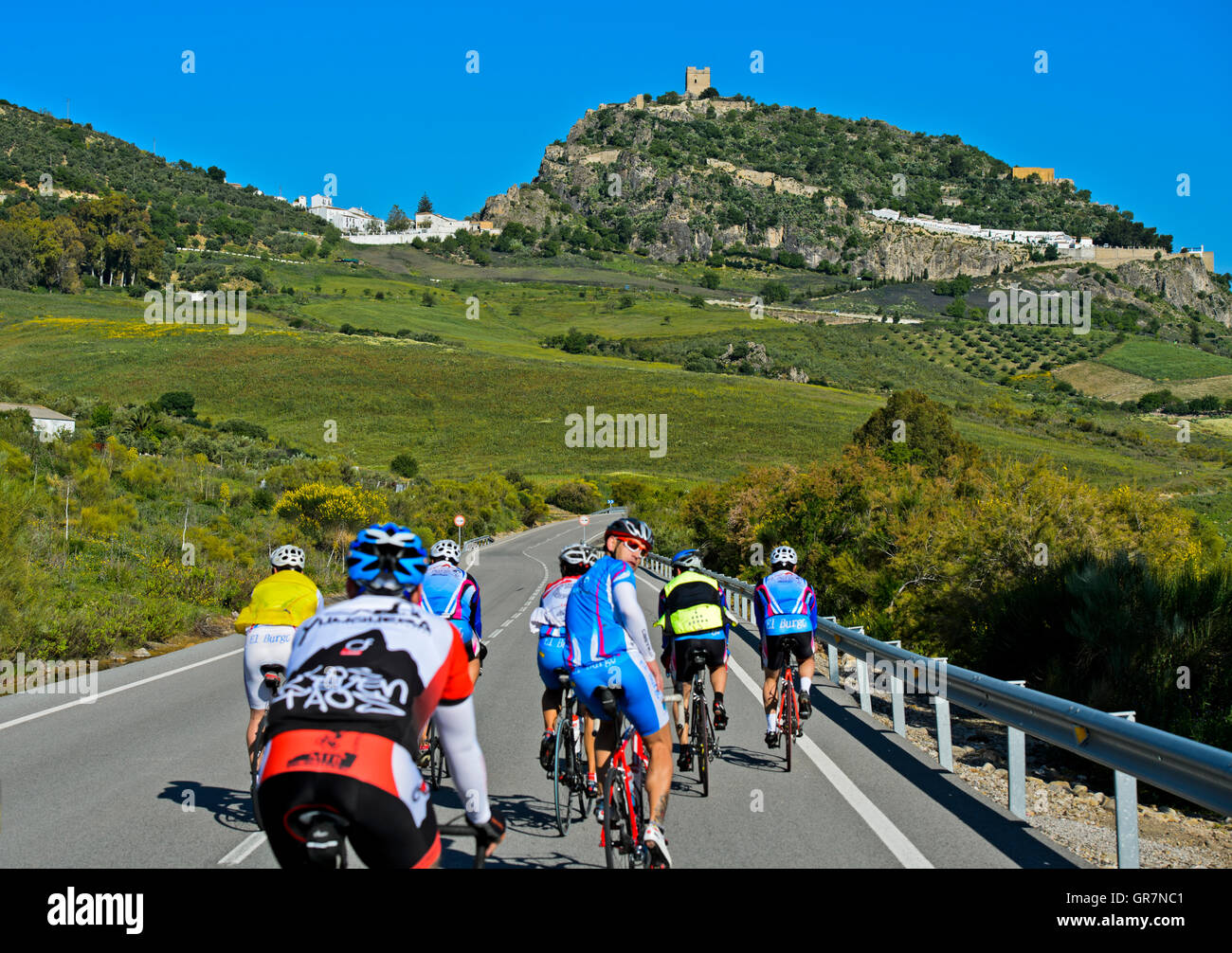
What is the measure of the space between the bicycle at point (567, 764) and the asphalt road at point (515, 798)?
133mm

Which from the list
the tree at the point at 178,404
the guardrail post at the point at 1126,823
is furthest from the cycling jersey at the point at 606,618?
the tree at the point at 178,404

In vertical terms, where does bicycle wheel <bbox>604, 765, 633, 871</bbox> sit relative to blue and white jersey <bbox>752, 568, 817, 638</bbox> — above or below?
below

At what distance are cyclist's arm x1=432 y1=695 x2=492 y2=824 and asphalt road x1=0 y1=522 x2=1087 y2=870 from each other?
8.33ft

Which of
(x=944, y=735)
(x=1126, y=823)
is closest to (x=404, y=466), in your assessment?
(x=944, y=735)

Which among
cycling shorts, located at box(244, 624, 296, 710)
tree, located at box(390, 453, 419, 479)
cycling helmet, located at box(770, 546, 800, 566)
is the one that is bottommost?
cycling shorts, located at box(244, 624, 296, 710)

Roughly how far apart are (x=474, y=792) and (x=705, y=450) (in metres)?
83.2

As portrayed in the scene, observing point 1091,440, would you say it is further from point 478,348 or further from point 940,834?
point 940,834

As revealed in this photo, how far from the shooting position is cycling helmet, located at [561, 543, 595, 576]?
7.27 m

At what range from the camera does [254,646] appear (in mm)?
6652

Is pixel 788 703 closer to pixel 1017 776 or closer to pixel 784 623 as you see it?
pixel 784 623

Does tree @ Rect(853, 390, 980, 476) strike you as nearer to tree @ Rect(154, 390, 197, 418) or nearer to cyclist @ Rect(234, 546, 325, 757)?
cyclist @ Rect(234, 546, 325, 757)

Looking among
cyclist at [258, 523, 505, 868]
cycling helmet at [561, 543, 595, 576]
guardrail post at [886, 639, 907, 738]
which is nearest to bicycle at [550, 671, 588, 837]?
cycling helmet at [561, 543, 595, 576]

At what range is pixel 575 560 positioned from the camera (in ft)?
23.9

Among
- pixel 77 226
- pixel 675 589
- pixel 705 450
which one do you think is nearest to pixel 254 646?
pixel 675 589
